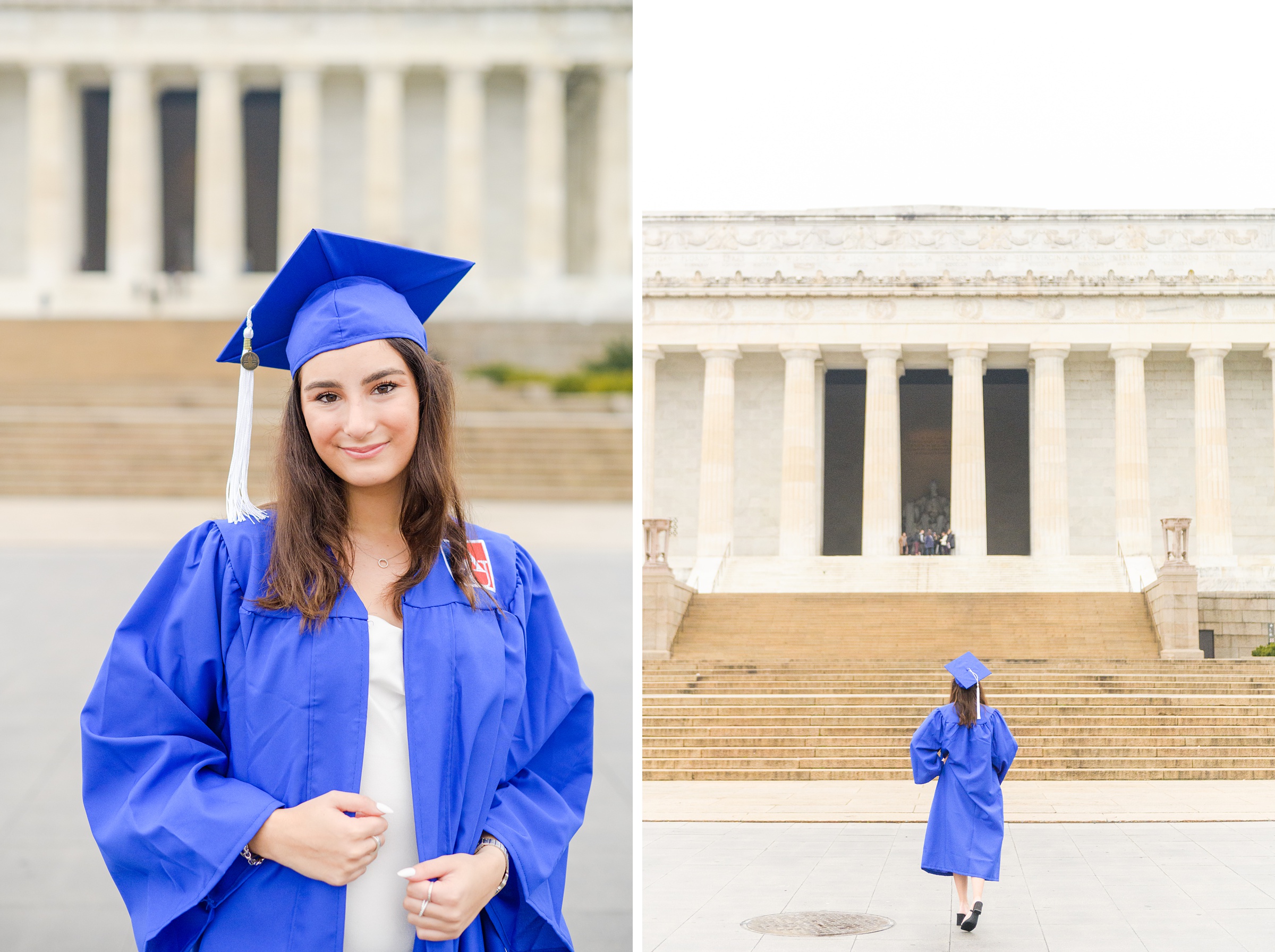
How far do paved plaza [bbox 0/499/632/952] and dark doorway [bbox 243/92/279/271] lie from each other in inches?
1157

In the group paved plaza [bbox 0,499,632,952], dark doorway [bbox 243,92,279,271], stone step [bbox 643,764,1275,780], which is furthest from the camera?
dark doorway [bbox 243,92,279,271]

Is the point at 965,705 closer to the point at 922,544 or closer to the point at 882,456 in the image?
the point at 922,544

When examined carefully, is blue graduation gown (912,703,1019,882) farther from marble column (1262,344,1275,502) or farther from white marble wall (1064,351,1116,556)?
white marble wall (1064,351,1116,556)

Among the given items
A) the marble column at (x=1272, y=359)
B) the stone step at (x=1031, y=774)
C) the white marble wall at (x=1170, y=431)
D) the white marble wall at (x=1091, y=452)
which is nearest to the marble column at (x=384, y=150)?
the white marble wall at (x=1091, y=452)

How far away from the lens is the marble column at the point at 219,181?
122 ft

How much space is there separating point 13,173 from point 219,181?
609 cm

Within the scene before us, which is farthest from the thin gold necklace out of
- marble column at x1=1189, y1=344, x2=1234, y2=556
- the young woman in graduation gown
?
marble column at x1=1189, y1=344, x2=1234, y2=556

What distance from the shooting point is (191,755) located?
6.91 ft

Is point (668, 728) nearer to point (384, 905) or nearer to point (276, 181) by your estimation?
point (384, 905)

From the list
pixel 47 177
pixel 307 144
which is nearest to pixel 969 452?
pixel 307 144

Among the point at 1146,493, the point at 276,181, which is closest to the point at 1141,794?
the point at 1146,493

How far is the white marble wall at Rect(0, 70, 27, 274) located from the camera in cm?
3697

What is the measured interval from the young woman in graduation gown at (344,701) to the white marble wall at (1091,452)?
10410 millimetres

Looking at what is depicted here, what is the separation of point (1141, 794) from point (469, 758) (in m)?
8.79
